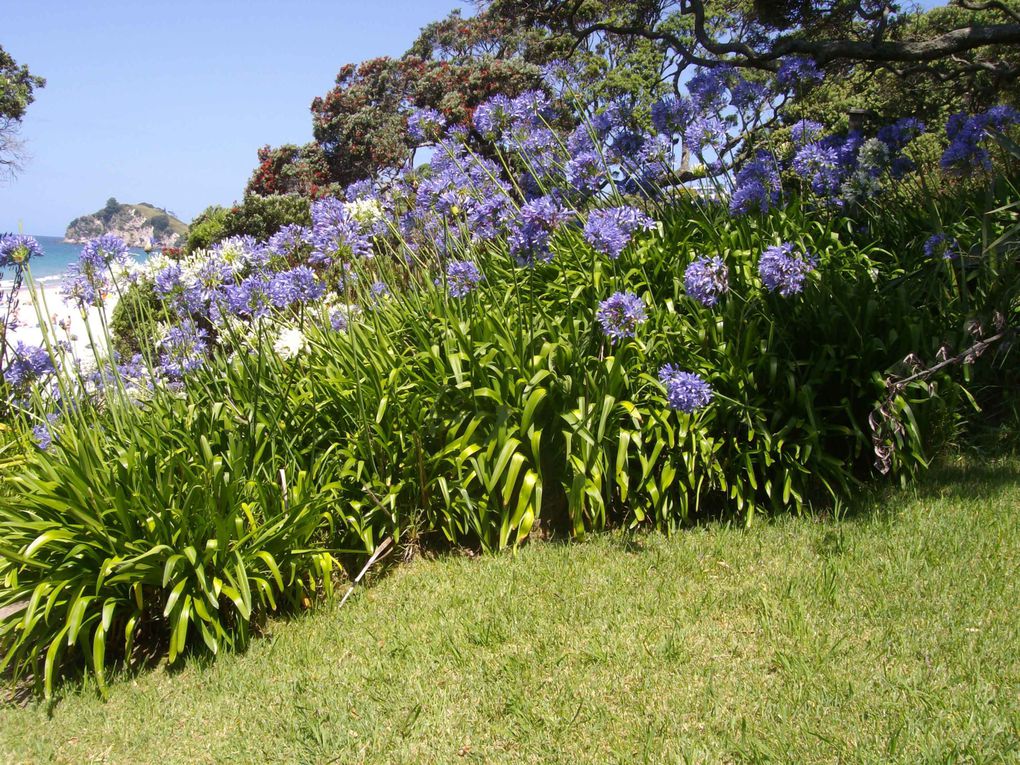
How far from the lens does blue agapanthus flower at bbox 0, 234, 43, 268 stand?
399 cm

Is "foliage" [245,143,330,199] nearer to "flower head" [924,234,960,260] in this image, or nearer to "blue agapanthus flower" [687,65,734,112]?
"blue agapanthus flower" [687,65,734,112]

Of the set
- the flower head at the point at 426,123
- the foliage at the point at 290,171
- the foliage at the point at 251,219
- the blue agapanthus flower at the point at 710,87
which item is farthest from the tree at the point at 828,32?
the foliage at the point at 290,171

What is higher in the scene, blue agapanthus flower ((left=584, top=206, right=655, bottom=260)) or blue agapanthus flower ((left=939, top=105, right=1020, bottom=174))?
blue agapanthus flower ((left=939, top=105, right=1020, bottom=174))

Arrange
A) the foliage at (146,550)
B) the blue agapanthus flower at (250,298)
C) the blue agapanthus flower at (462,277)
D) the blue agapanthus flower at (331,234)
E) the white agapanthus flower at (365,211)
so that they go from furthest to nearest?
the white agapanthus flower at (365,211) < the blue agapanthus flower at (462,277) < the blue agapanthus flower at (331,234) < the blue agapanthus flower at (250,298) < the foliage at (146,550)

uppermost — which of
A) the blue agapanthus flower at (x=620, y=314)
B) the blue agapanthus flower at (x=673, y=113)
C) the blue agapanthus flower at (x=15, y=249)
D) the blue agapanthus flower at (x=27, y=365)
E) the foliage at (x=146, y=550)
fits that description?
the blue agapanthus flower at (x=673, y=113)

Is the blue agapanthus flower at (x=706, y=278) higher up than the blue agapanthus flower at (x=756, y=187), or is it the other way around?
the blue agapanthus flower at (x=756, y=187)

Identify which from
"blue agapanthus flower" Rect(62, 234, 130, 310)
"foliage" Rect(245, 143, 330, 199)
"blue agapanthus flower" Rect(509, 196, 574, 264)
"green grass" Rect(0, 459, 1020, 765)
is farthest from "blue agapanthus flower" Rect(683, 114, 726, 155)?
"foliage" Rect(245, 143, 330, 199)

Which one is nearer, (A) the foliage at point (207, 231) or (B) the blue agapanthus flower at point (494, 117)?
(B) the blue agapanthus flower at point (494, 117)

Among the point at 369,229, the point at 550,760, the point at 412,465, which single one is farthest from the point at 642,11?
the point at 550,760

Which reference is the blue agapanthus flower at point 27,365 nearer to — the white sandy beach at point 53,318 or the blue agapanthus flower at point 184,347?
the white sandy beach at point 53,318

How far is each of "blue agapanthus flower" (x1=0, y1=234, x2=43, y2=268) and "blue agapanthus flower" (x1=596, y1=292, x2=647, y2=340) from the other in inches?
107

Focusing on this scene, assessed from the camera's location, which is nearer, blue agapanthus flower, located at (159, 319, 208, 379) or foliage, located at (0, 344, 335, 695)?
foliage, located at (0, 344, 335, 695)

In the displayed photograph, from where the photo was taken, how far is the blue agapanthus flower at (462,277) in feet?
15.4

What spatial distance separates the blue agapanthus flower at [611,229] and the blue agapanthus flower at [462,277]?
0.78 meters
